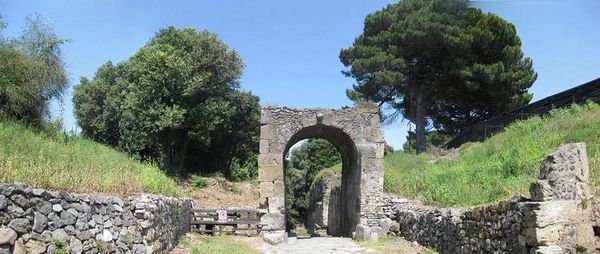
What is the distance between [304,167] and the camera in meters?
44.4

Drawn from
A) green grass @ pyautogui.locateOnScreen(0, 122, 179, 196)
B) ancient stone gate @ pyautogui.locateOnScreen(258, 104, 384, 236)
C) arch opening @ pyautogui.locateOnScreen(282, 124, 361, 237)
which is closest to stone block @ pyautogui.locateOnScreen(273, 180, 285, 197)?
ancient stone gate @ pyautogui.locateOnScreen(258, 104, 384, 236)

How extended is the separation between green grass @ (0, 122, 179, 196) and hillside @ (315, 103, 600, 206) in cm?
797

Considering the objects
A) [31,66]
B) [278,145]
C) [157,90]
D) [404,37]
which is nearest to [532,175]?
[278,145]

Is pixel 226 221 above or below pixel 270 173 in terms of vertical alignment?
below

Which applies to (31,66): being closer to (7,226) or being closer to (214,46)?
(7,226)

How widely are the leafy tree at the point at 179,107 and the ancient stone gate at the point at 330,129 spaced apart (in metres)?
12.0

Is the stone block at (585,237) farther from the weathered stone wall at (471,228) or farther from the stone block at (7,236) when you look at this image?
the stone block at (7,236)

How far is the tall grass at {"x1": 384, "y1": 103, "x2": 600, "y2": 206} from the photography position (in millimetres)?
11302

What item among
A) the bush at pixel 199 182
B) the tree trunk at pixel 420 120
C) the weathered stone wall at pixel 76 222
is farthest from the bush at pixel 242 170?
the weathered stone wall at pixel 76 222

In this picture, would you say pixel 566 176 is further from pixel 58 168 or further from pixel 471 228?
pixel 58 168

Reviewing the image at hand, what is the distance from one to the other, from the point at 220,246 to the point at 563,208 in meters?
8.98

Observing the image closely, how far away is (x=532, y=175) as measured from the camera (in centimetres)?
1123

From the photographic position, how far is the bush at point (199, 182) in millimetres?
29045

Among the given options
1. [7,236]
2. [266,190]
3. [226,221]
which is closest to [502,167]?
[266,190]
